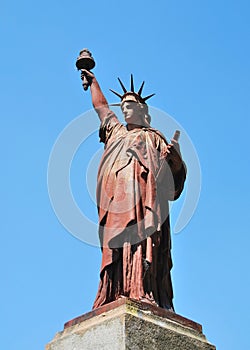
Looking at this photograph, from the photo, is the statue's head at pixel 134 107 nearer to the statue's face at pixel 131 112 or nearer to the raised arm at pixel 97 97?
the statue's face at pixel 131 112

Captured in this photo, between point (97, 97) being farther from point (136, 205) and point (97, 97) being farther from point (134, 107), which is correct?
point (136, 205)

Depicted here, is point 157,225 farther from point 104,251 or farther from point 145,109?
point 145,109

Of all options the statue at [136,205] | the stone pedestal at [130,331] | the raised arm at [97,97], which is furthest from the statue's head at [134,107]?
the stone pedestal at [130,331]

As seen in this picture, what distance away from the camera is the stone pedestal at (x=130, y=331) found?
7407mm

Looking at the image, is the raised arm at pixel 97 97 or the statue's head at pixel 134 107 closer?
the statue's head at pixel 134 107

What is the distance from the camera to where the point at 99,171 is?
31.2ft

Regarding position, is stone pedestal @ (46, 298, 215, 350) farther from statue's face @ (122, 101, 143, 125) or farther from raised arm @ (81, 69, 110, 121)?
raised arm @ (81, 69, 110, 121)

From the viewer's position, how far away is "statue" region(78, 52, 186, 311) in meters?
8.38

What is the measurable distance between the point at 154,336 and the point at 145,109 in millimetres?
3733

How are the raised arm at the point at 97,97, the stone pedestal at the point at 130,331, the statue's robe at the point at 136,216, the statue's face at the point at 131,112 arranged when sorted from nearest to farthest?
the stone pedestal at the point at 130,331 < the statue's robe at the point at 136,216 < the statue's face at the point at 131,112 < the raised arm at the point at 97,97

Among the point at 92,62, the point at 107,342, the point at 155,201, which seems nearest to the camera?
the point at 107,342

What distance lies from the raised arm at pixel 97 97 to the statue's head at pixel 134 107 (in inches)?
21.4

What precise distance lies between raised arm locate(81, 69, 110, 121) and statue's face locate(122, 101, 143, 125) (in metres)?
0.59

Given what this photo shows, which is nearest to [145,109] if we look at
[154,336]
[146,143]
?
[146,143]
